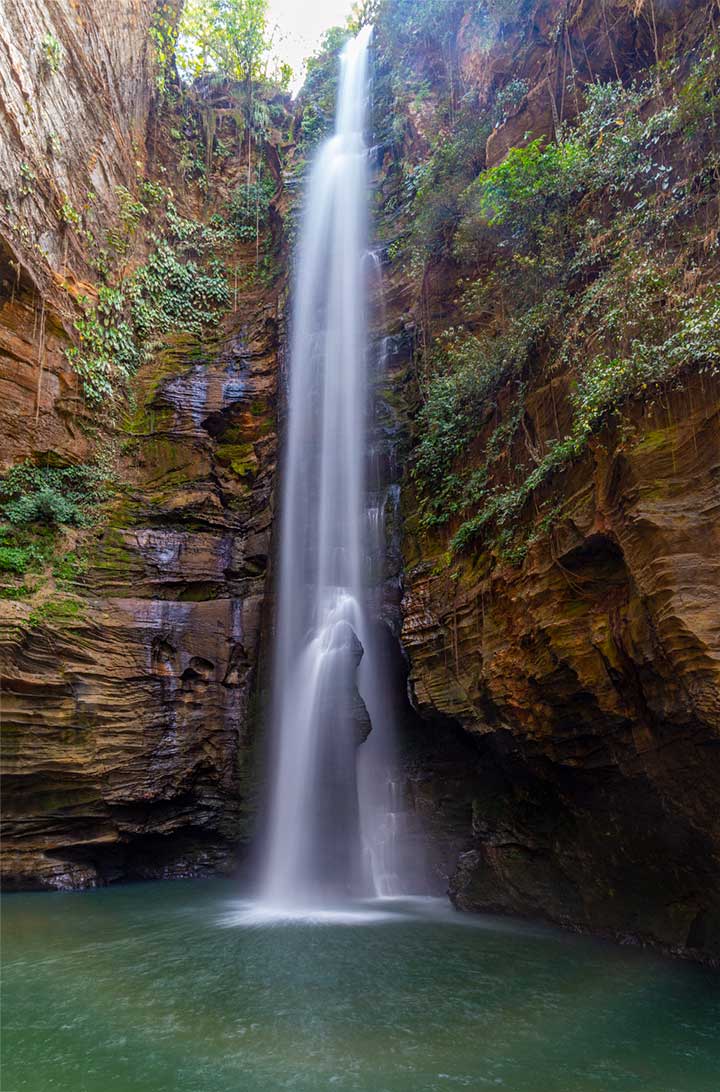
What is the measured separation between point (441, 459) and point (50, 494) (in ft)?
25.7

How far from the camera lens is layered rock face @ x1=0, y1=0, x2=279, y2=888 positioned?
11.9 metres

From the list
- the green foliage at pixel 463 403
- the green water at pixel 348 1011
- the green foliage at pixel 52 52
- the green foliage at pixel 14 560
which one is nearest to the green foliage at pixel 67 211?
the green foliage at pixel 52 52

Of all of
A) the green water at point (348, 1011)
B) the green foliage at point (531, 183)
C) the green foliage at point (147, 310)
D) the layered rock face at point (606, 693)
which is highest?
the green foliage at point (147, 310)

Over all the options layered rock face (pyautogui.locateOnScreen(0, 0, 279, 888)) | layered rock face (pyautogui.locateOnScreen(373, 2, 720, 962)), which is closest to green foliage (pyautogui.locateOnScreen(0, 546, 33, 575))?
layered rock face (pyautogui.locateOnScreen(0, 0, 279, 888))

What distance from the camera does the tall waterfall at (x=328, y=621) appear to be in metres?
12.1

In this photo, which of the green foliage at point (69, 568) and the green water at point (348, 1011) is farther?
the green foliage at point (69, 568)

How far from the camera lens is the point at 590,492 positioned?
7.48 meters

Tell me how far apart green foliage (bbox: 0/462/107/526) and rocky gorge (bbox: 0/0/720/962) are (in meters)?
0.09

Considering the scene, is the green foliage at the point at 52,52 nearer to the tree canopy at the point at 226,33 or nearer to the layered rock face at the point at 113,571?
the layered rock face at the point at 113,571

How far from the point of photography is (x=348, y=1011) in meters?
6.02

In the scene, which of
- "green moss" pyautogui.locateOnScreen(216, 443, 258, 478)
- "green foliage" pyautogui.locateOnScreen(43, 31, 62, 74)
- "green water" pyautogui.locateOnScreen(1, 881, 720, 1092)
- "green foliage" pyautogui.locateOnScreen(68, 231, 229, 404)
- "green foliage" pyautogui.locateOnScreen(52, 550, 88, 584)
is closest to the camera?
"green water" pyautogui.locateOnScreen(1, 881, 720, 1092)

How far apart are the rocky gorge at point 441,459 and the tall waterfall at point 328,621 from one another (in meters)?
0.66

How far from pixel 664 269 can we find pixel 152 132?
18.3 meters

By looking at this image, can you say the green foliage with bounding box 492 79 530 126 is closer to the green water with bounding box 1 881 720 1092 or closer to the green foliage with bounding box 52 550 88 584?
the green foliage with bounding box 52 550 88 584
